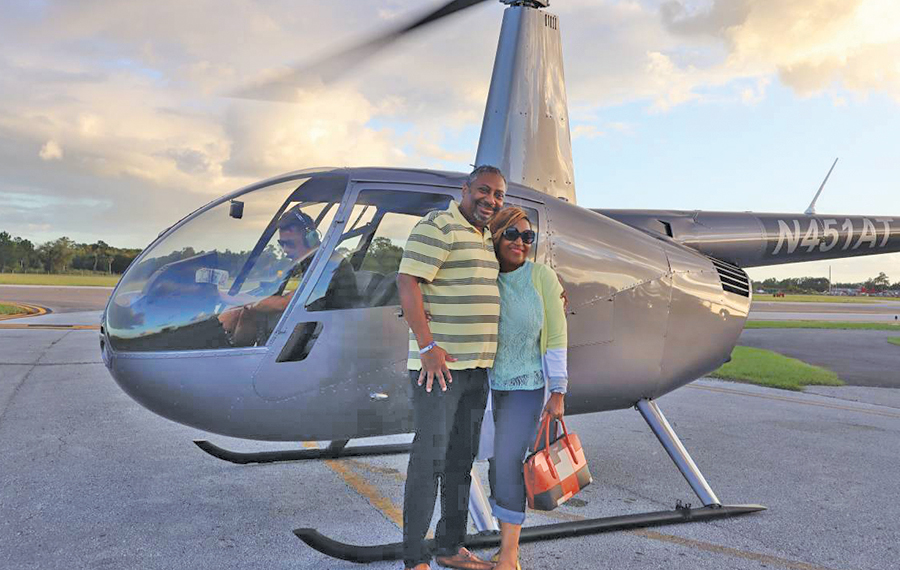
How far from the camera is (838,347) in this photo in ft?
49.1

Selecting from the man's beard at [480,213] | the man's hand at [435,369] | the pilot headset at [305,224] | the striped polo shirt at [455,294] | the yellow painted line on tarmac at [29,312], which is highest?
the man's beard at [480,213]

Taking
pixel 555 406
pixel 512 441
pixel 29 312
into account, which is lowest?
pixel 29 312

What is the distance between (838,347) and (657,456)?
12038mm

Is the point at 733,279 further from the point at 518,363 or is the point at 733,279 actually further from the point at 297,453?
the point at 297,453

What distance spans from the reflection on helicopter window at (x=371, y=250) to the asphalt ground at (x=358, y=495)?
132 centimetres

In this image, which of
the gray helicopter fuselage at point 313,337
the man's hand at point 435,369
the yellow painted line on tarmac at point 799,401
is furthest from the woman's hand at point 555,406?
the yellow painted line on tarmac at point 799,401

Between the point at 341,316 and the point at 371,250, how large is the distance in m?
0.39

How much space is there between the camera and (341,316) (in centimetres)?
316

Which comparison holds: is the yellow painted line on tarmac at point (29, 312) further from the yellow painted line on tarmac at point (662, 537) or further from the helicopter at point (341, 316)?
the helicopter at point (341, 316)

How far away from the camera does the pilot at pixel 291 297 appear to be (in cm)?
313

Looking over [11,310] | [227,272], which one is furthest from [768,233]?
[11,310]

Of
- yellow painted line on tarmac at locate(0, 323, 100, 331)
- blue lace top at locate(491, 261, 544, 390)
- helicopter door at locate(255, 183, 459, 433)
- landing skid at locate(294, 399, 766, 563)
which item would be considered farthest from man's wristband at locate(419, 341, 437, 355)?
yellow painted line on tarmac at locate(0, 323, 100, 331)

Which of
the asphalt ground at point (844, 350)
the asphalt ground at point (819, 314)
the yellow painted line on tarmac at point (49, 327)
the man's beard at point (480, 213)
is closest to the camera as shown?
the man's beard at point (480, 213)

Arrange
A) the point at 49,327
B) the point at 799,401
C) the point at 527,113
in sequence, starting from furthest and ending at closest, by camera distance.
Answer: the point at 49,327
the point at 799,401
the point at 527,113
